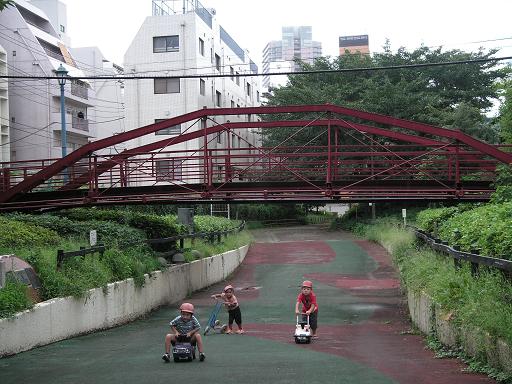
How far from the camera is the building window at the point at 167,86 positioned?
4338 cm

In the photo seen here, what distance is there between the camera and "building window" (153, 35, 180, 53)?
4419cm

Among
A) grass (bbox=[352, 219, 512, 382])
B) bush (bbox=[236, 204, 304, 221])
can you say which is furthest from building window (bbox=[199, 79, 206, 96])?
grass (bbox=[352, 219, 512, 382])

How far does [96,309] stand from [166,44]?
33056 mm

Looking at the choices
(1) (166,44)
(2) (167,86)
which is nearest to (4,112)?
(2) (167,86)

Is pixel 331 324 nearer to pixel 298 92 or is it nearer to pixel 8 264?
pixel 8 264

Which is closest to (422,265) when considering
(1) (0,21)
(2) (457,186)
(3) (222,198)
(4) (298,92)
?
(2) (457,186)

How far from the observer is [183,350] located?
9.41 metres

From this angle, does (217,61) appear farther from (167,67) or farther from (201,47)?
(167,67)

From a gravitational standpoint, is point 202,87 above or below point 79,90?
below

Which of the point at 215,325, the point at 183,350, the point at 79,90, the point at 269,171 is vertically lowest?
the point at 215,325

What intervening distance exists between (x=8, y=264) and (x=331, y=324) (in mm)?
7844

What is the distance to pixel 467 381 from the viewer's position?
24.5 feet

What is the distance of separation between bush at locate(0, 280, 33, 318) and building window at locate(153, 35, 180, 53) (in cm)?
3498

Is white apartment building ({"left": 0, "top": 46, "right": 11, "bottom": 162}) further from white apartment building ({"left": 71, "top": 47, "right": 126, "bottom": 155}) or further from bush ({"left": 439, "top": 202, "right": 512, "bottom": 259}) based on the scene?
bush ({"left": 439, "top": 202, "right": 512, "bottom": 259})
